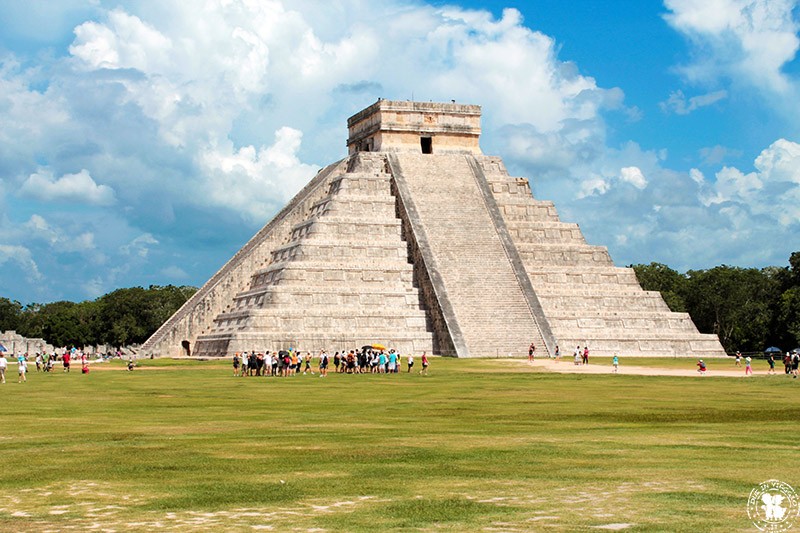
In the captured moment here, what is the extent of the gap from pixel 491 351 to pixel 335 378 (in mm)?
13967

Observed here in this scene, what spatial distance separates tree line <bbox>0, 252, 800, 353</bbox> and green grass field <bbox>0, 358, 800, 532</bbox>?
52103 mm

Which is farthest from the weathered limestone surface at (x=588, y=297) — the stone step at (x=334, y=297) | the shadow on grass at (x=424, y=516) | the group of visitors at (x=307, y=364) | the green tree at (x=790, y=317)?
the shadow on grass at (x=424, y=516)

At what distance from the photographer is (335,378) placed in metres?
37.5

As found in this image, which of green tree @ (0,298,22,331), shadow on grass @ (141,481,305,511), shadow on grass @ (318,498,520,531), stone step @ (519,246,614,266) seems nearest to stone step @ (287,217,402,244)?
stone step @ (519,246,614,266)

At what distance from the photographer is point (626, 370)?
41312 mm

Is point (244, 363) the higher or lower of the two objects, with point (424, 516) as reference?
higher

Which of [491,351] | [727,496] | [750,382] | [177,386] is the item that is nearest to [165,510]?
[727,496]

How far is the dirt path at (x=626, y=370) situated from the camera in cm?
3906

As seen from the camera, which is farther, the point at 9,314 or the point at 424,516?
the point at 9,314

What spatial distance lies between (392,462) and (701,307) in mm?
81634

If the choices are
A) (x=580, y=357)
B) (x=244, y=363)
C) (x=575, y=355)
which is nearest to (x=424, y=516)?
(x=244, y=363)

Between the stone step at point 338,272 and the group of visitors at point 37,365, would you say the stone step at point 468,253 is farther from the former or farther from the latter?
the group of visitors at point 37,365

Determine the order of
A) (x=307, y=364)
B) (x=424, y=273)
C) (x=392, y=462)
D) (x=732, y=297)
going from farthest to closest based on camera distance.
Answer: (x=732, y=297), (x=424, y=273), (x=307, y=364), (x=392, y=462)

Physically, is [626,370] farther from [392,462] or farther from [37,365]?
[392,462]
